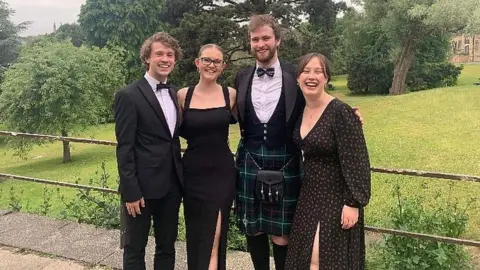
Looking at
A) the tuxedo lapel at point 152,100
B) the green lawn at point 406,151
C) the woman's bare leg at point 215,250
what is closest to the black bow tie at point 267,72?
the tuxedo lapel at point 152,100

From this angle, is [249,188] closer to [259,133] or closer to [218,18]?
[259,133]

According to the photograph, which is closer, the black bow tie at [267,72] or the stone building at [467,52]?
the black bow tie at [267,72]

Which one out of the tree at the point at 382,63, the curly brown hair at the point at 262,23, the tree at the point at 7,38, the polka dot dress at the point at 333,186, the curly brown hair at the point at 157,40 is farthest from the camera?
the tree at the point at 382,63

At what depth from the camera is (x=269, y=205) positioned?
112 inches

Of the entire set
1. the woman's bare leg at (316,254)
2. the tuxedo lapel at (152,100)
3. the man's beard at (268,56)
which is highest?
the man's beard at (268,56)

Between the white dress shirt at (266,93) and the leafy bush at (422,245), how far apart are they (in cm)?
153

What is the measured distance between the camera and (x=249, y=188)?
290 cm

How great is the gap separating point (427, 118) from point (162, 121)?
17.0 meters

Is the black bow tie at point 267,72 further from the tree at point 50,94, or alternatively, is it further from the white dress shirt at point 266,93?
the tree at point 50,94

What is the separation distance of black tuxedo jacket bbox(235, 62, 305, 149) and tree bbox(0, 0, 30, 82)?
104ft

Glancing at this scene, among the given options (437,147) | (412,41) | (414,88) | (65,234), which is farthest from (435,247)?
(414,88)

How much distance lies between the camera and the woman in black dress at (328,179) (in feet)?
8.19

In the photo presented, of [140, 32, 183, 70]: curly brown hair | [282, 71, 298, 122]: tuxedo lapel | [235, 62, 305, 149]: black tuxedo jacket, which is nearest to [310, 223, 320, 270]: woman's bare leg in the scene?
[235, 62, 305, 149]: black tuxedo jacket

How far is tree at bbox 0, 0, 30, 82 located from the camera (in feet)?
101
